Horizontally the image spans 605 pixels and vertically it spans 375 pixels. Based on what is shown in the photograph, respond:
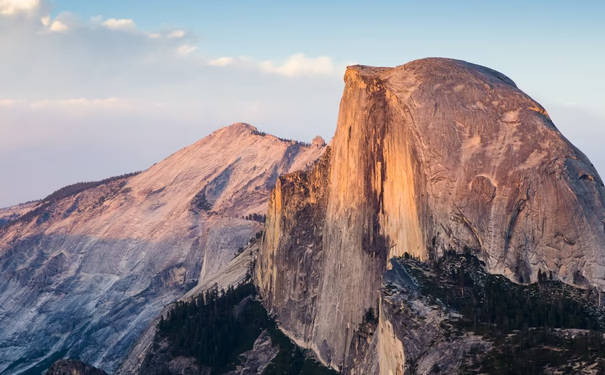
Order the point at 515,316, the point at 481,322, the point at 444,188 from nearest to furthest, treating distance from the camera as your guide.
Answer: the point at 481,322 → the point at 515,316 → the point at 444,188

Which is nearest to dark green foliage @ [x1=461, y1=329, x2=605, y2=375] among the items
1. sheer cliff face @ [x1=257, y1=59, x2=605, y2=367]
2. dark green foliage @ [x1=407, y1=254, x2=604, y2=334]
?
dark green foliage @ [x1=407, y1=254, x2=604, y2=334]

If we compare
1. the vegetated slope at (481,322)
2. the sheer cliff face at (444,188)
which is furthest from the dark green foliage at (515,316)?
the sheer cliff face at (444,188)

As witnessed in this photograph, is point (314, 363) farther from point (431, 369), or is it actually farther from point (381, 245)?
point (431, 369)

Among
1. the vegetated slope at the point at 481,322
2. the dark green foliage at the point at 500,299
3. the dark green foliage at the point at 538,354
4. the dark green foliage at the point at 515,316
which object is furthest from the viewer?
the dark green foliage at the point at 500,299

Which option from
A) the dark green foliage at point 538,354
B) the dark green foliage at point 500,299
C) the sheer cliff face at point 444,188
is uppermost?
the sheer cliff face at point 444,188

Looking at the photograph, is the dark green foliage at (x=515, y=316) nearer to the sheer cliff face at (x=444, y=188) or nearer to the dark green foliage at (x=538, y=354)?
the dark green foliage at (x=538, y=354)

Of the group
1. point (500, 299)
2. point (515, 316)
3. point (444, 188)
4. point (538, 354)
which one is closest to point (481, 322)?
point (515, 316)

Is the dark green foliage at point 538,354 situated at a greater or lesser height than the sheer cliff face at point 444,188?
lesser

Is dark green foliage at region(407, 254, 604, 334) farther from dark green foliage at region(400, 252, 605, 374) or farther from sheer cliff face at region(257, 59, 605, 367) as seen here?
sheer cliff face at region(257, 59, 605, 367)

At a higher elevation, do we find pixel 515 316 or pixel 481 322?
pixel 515 316

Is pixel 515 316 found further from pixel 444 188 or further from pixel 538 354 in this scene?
pixel 444 188
